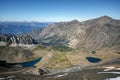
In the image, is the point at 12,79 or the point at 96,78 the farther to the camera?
the point at 12,79

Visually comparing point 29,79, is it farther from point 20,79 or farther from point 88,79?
point 88,79

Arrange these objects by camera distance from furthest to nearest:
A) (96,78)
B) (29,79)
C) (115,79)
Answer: (29,79)
(96,78)
(115,79)

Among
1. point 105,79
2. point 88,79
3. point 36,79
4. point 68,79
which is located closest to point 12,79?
point 36,79

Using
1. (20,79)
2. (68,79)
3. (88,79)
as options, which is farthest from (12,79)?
(88,79)

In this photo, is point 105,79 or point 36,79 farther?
point 36,79

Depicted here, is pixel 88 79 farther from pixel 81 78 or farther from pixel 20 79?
pixel 20 79

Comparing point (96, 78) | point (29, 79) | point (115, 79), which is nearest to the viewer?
point (115, 79)

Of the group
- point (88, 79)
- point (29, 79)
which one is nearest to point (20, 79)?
point (29, 79)
